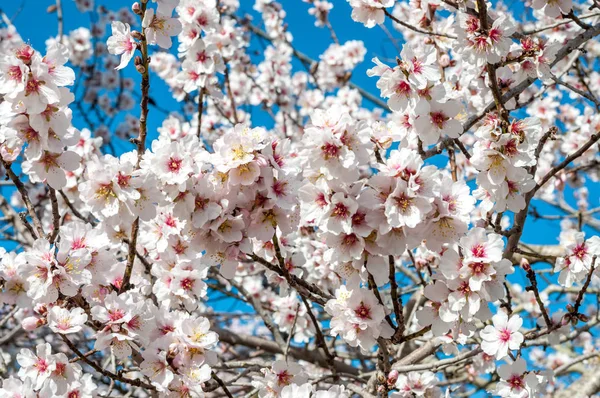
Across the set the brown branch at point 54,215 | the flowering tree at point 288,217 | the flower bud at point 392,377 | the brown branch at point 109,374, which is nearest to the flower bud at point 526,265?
the flowering tree at point 288,217

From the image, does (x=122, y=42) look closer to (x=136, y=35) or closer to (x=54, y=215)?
(x=136, y=35)

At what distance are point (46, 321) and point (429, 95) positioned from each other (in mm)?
1628

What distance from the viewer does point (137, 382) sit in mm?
2102

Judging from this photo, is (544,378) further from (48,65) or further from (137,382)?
(48,65)

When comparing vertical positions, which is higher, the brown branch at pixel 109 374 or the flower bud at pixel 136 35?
the flower bud at pixel 136 35

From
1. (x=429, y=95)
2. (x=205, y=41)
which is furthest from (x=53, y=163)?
(x=205, y=41)

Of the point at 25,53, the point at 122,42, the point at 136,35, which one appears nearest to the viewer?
the point at 25,53

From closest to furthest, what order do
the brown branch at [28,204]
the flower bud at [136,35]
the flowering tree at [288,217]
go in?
1. the flowering tree at [288,217]
2. the flower bud at [136,35]
3. the brown branch at [28,204]

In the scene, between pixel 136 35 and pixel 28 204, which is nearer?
pixel 136 35

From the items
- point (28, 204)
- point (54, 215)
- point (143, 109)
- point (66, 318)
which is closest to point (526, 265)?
point (143, 109)

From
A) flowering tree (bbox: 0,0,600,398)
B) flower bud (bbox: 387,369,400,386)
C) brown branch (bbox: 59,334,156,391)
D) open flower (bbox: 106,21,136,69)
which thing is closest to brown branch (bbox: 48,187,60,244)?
flowering tree (bbox: 0,0,600,398)

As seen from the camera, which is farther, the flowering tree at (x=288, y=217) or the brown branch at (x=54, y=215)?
the brown branch at (x=54, y=215)

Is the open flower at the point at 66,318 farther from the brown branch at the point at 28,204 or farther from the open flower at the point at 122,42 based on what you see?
the open flower at the point at 122,42

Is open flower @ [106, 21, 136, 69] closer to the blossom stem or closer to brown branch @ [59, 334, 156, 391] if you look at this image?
the blossom stem
